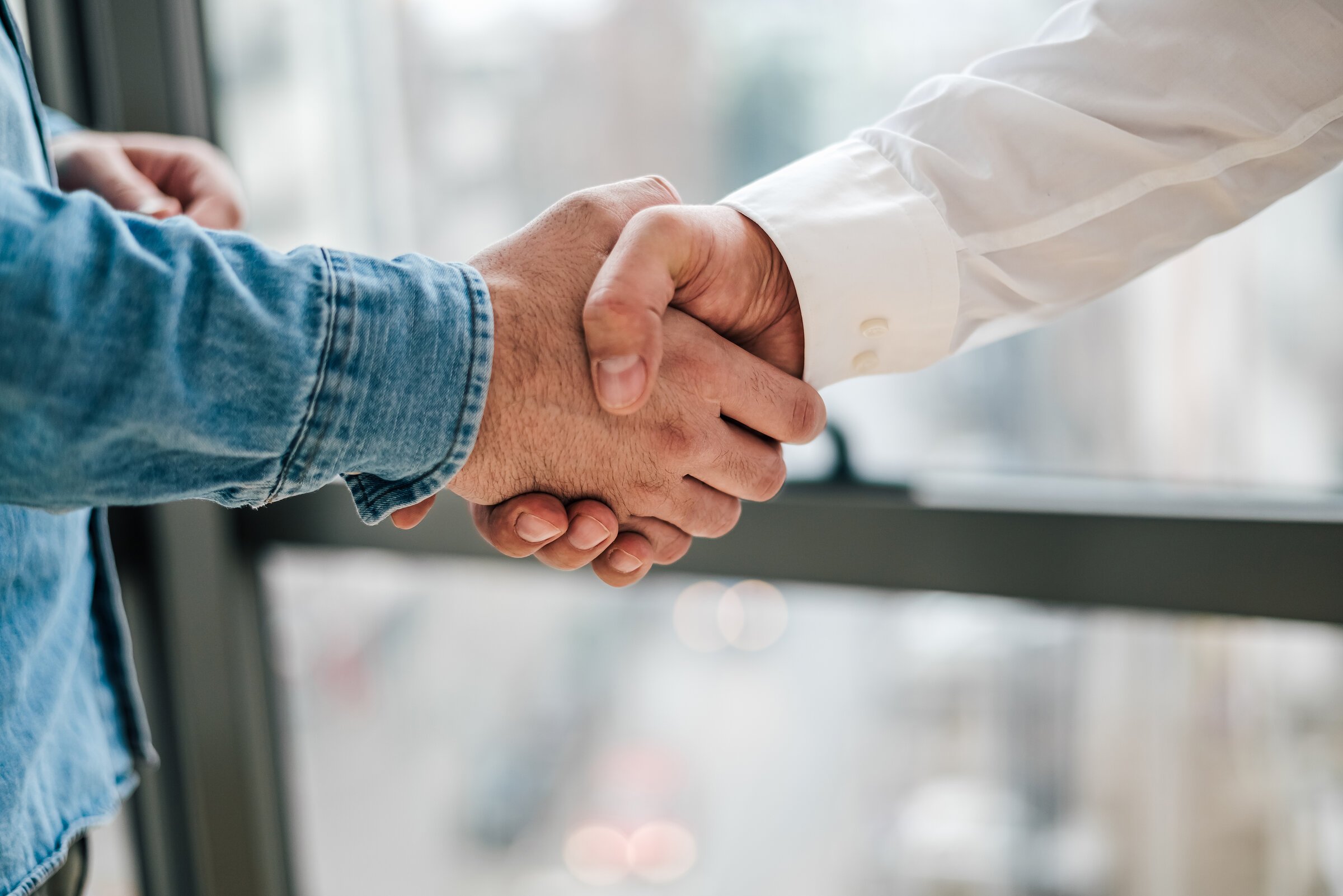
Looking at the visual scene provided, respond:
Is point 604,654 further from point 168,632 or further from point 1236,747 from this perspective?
point 1236,747

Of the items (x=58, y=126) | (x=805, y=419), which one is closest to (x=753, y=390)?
(x=805, y=419)

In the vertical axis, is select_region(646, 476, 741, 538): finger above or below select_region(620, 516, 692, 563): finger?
above

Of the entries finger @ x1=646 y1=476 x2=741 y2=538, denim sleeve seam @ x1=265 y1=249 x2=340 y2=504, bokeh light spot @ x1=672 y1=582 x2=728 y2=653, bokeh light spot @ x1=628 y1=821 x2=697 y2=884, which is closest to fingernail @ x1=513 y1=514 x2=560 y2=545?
finger @ x1=646 y1=476 x2=741 y2=538

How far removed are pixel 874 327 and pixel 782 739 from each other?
79cm

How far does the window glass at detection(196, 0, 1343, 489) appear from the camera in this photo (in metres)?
0.96

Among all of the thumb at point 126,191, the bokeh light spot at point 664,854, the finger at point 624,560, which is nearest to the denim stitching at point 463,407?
the finger at point 624,560

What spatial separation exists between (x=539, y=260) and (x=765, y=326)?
210 millimetres

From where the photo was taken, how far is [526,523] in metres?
0.74

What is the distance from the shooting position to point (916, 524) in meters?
1.02

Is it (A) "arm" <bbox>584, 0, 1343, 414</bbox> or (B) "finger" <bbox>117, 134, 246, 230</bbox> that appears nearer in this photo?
(A) "arm" <bbox>584, 0, 1343, 414</bbox>

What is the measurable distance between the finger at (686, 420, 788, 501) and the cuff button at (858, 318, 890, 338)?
13cm

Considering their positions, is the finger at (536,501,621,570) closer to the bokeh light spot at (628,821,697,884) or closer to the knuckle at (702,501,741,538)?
the knuckle at (702,501,741,538)

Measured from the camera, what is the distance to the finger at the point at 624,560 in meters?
0.81

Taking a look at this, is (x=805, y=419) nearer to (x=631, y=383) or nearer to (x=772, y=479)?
(x=772, y=479)
